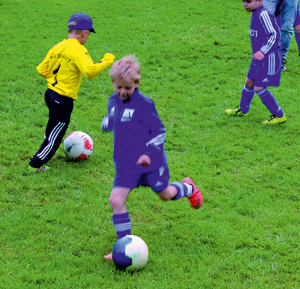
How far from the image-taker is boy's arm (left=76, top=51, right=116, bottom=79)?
Result: 4.78 m

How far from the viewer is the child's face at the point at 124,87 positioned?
135 inches

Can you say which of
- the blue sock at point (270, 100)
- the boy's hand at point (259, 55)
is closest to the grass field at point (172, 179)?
the blue sock at point (270, 100)

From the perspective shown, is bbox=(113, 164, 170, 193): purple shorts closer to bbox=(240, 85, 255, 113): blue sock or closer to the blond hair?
the blond hair

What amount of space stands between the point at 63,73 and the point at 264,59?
11.6 ft

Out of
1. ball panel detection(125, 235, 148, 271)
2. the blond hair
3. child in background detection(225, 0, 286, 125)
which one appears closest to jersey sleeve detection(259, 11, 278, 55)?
child in background detection(225, 0, 286, 125)

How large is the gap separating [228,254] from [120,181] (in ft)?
4.51

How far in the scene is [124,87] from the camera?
3.46 meters

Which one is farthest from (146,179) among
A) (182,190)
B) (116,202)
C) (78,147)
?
(78,147)

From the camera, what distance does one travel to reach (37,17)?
12.3 metres

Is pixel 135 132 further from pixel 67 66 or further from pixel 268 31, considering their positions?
pixel 268 31

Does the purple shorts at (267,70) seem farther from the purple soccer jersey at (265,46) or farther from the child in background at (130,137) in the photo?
the child in background at (130,137)

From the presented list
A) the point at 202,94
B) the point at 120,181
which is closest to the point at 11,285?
the point at 120,181

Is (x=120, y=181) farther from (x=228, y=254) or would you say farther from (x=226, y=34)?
(x=226, y=34)

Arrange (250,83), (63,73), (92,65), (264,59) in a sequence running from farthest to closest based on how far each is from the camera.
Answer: (250,83), (264,59), (63,73), (92,65)
